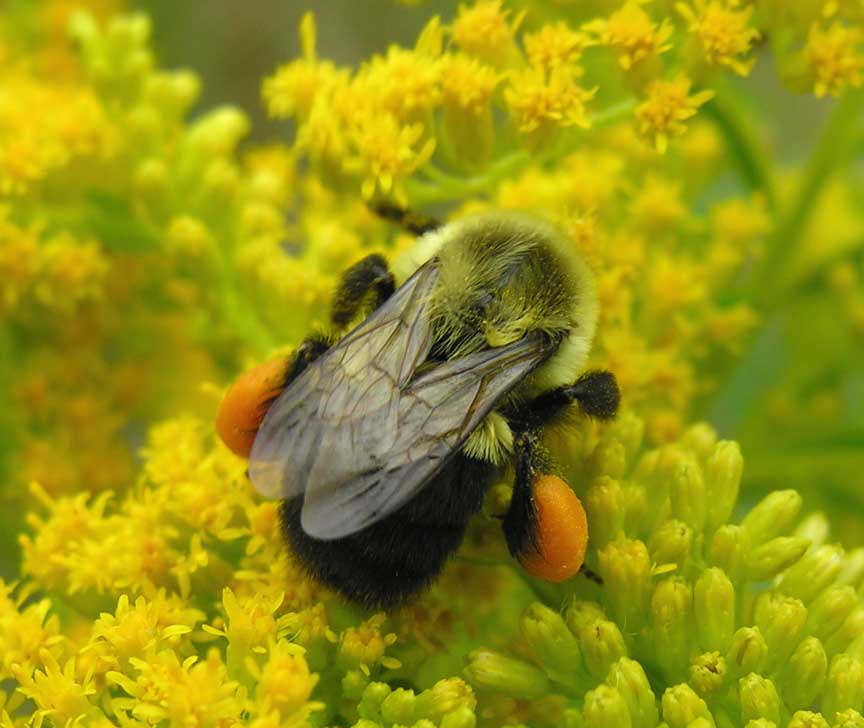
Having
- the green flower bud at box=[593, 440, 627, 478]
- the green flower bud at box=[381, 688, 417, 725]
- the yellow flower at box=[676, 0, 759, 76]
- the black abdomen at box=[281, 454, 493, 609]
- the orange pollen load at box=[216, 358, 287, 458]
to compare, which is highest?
the yellow flower at box=[676, 0, 759, 76]

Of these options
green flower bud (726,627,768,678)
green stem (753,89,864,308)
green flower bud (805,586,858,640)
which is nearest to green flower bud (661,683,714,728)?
green flower bud (726,627,768,678)

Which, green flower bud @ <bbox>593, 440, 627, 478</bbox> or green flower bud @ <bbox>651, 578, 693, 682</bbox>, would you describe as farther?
green flower bud @ <bbox>593, 440, 627, 478</bbox>

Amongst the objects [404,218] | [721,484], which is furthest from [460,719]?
[404,218]

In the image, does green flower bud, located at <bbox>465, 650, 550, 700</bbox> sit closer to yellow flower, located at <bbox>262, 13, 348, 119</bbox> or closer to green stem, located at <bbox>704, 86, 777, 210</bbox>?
yellow flower, located at <bbox>262, 13, 348, 119</bbox>

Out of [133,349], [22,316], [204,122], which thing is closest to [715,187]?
[204,122]

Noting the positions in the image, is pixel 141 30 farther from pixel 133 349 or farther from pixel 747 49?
pixel 747 49

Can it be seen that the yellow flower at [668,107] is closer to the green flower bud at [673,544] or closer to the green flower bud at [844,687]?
the green flower bud at [673,544]
